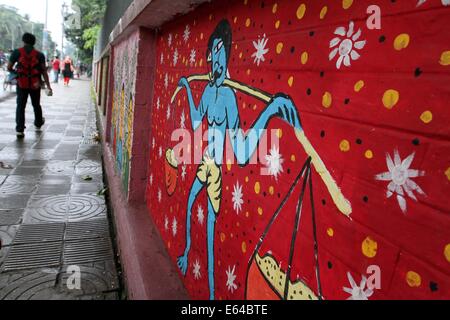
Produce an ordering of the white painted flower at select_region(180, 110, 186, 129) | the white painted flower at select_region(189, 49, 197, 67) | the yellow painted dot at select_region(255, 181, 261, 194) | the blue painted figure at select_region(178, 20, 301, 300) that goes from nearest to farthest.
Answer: the yellow painted dot at select_region(255, 181, 261, 194) → the blue painted figure at select_region(178, 20, 301, 300) → the white painted flower at select_region(189, 49, 197, 67) → the white painted flower at select_region(180, 110, 186, 129)

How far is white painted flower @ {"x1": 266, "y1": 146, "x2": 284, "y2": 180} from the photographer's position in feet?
4.52

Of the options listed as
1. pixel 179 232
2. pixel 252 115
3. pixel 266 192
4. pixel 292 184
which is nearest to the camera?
pixel 292 184

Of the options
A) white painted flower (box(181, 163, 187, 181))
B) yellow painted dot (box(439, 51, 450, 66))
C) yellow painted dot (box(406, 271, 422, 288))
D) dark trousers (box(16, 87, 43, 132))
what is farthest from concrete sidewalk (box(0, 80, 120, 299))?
yellow painted dot (box(439, 51, 450, 66))

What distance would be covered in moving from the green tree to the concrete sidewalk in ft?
46.2

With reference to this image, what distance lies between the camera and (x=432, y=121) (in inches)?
31.5

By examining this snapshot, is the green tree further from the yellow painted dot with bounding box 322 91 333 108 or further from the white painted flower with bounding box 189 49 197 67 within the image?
the yellow painted dot with bounding box 322 91 333 108

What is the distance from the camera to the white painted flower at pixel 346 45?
102cm

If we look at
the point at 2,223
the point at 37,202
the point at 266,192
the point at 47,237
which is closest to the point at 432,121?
the point at 266,192

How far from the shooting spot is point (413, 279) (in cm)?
84

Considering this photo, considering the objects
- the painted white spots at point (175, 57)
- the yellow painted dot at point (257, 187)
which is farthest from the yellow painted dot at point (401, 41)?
the painted white spots at point (175, 57)

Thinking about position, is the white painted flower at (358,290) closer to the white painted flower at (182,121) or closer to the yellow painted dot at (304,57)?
the yellow painted dot at (304,57)

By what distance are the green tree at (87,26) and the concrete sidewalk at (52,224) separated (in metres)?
14.1
